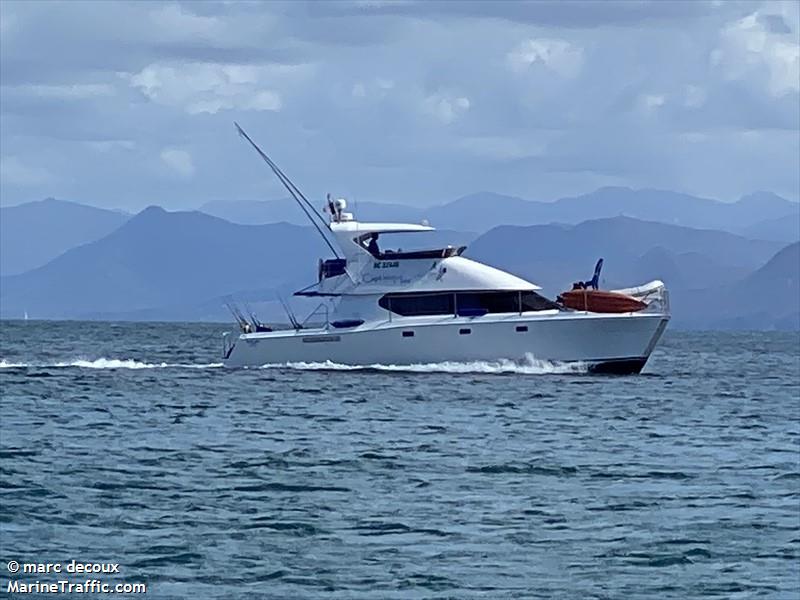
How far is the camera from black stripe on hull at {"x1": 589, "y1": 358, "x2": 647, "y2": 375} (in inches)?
2362

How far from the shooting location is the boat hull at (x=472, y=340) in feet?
190

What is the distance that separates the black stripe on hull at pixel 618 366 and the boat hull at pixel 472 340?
90 millimetres

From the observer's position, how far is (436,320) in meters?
58.0

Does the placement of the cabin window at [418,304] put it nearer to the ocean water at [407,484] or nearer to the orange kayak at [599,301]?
the ocean water at [407,484]

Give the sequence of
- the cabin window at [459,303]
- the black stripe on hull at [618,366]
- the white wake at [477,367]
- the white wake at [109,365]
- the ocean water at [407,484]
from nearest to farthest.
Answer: the ocean water at [407,484], the cabin window at [459,303], the white wake at [477,367], the black stripe on hull at [618,366], the white wake at [109,365]

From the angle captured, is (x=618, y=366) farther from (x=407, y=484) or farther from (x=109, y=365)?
(x=407, y=484)

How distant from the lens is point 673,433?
146 feet

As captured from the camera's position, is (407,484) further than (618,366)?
No

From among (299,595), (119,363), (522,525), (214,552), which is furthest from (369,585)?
(119,363)

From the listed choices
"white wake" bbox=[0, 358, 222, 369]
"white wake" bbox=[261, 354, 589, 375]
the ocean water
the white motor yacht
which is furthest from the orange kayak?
"white wake" bbox=[0, 358, 222, 369]

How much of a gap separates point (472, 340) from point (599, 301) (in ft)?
14.3

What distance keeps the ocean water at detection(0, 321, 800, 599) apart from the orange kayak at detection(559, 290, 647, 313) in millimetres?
2139

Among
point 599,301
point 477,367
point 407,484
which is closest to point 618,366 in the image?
point 599,301

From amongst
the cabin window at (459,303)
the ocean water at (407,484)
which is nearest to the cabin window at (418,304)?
the cabin window at (459,303)
